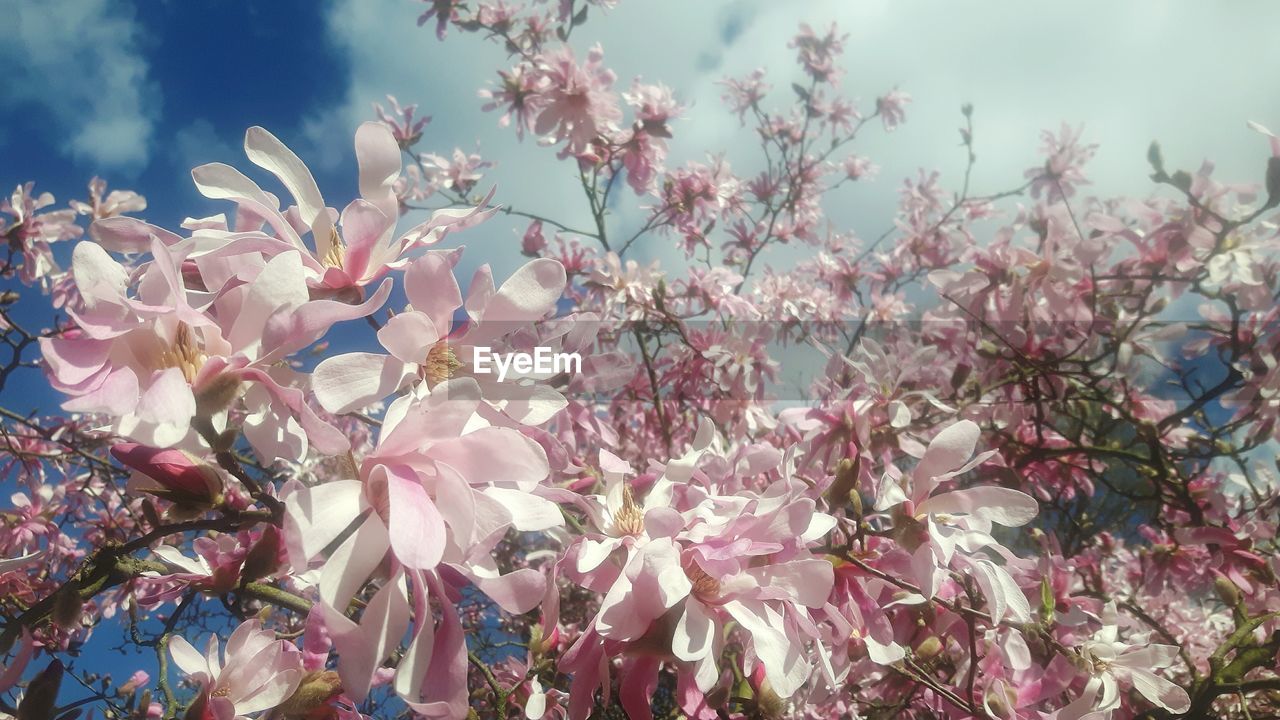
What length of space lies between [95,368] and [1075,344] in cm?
131

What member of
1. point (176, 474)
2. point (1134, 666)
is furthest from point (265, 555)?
point (1134, 666)

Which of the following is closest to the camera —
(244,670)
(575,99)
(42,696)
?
(42,696)

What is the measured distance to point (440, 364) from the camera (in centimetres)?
47

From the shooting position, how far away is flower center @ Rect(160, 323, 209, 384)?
0.39m

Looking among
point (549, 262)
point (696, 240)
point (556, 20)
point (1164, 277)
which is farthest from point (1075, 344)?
point (556, 20)

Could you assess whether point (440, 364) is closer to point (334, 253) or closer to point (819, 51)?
point (334, 253)

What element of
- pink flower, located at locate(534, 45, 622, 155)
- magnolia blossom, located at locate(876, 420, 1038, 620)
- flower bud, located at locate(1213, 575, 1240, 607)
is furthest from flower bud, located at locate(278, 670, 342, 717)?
pink flower, located at locate(534, 45, 622, 155)

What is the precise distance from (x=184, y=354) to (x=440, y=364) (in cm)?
15

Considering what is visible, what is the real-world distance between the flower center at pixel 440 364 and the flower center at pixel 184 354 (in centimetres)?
13

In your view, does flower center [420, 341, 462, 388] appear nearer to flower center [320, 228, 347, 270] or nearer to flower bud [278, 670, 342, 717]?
flower center [320, 228, 347, 270]

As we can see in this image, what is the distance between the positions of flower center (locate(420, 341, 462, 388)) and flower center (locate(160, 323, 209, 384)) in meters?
0.13

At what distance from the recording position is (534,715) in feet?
1.94

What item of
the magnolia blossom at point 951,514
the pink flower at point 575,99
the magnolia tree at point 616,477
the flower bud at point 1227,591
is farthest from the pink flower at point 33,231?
the flower bud at point 1227,591

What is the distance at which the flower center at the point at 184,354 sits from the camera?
1.27ft
